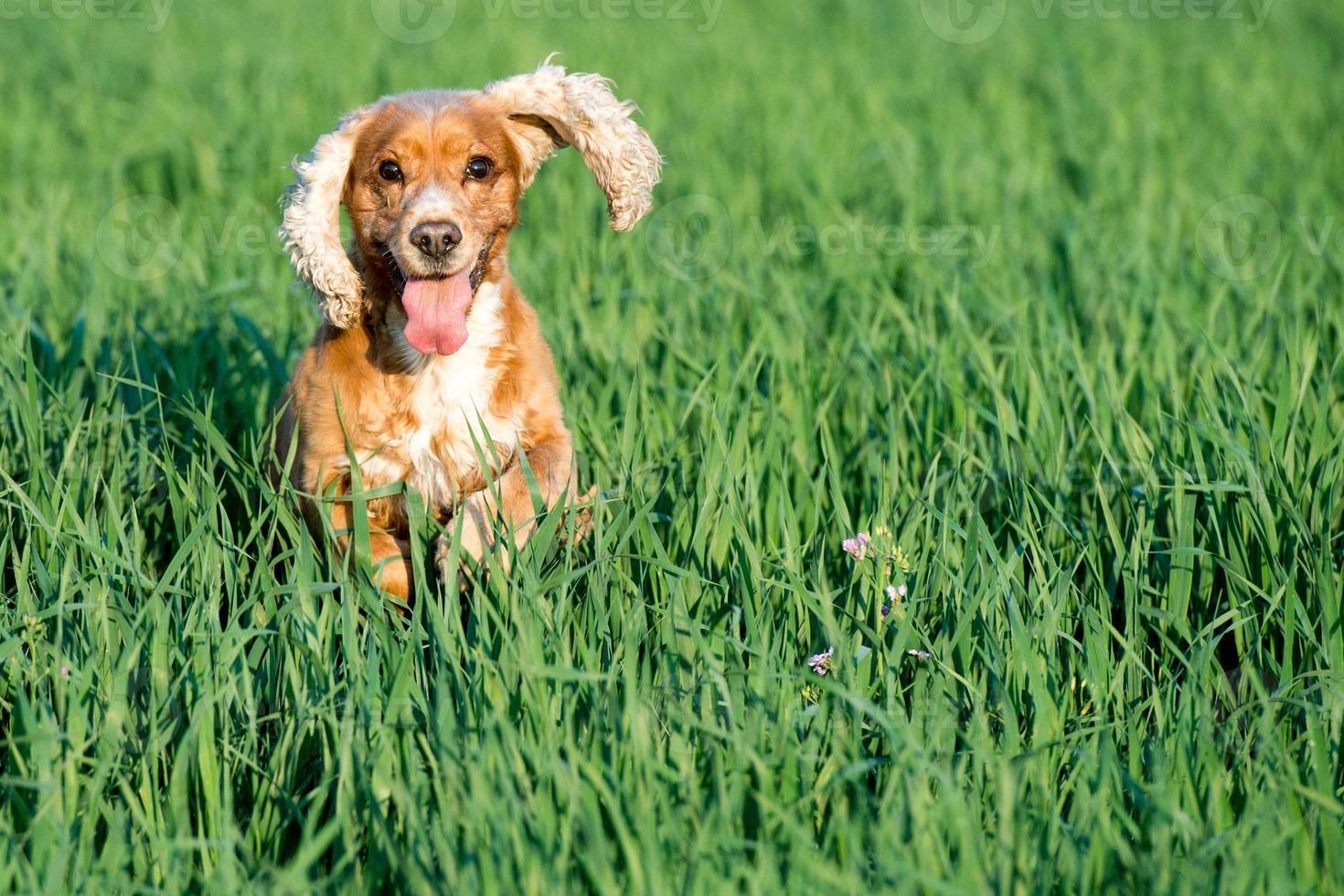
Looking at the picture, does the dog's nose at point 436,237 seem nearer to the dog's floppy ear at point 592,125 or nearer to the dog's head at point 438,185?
the dog's head at point 438,185

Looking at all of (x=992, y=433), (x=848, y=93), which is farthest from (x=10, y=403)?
(x=848, y=93)

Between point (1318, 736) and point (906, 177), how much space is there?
4.42 metres

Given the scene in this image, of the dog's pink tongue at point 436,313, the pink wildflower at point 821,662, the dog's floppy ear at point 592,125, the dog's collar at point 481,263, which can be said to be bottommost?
the pink wildflower at point 821,662

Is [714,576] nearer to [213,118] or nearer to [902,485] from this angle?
[902,485]

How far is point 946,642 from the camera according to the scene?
A: 101 inches

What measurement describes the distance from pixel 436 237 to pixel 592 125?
0.60 m

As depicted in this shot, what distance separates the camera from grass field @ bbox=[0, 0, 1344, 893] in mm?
2105

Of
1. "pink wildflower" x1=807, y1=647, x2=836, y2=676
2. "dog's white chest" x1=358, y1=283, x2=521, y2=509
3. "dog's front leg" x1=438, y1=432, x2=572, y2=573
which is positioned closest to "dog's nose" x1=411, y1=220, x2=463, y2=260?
"dog's white chest" x1=358, y1=283, x2=521, y2=509

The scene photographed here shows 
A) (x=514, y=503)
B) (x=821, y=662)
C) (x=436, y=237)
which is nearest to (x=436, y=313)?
(x=436, y=237)

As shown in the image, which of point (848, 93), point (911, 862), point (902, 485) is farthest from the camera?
point (848, 93)

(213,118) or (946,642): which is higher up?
(213,118)

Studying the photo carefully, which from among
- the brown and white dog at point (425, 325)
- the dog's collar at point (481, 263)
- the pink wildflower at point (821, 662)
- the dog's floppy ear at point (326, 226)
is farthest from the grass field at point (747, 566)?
the dog's collar at point (481, 263)

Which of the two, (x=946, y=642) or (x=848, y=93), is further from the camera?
(x=848, y=93)

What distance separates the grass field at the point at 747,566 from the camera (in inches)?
82.9
